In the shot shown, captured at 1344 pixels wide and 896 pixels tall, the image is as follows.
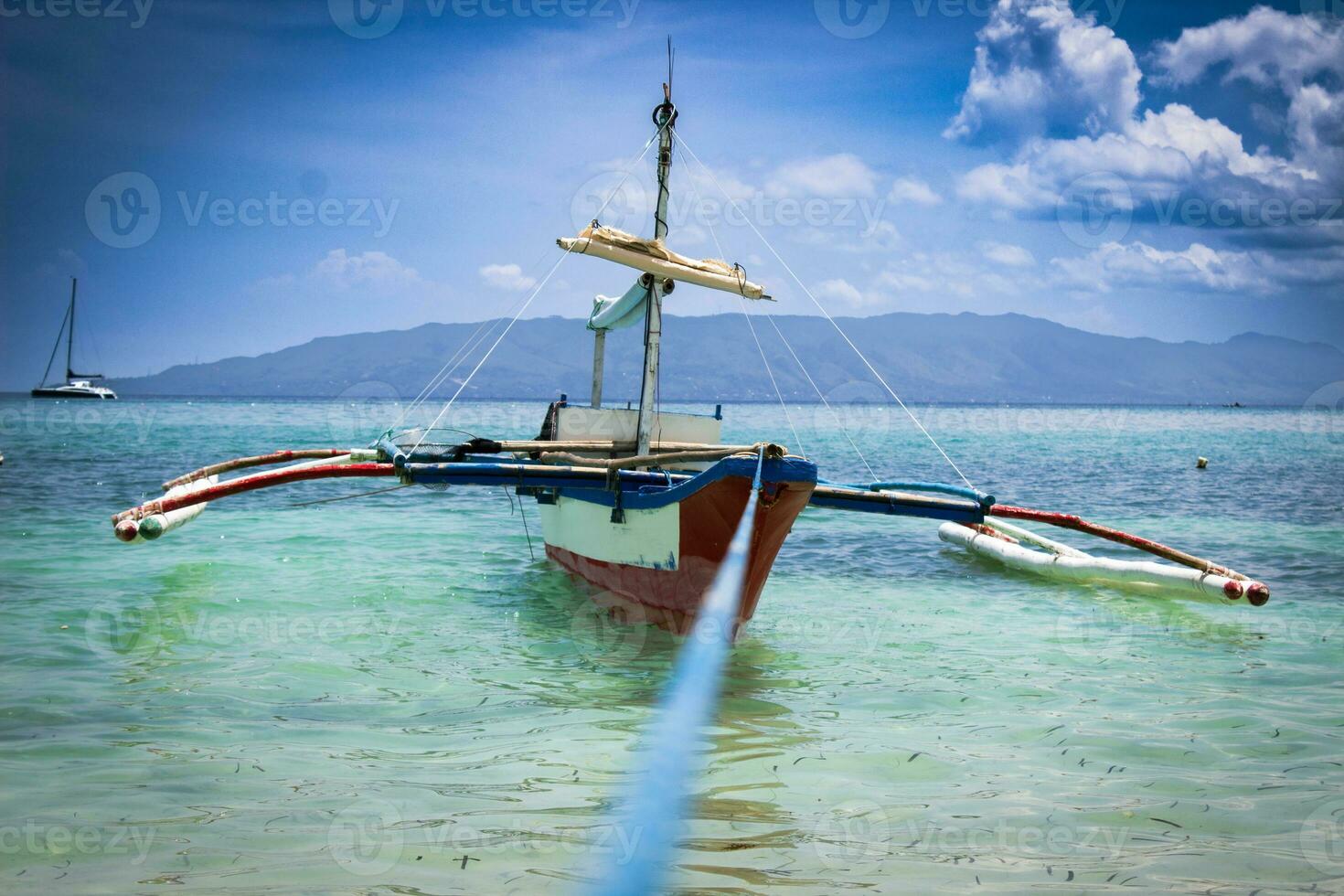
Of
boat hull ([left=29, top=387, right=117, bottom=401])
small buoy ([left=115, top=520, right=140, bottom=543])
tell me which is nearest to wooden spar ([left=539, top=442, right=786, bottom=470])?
small buoy ([left=115, top=520, right=140, bottom=543])

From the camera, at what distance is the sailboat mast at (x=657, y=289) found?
12117 mm

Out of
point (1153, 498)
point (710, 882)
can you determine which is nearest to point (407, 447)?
point (710, 882)

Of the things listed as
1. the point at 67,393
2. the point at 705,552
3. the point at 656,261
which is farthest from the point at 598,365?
the point at 67,393

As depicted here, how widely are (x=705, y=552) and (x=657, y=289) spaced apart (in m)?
4.29

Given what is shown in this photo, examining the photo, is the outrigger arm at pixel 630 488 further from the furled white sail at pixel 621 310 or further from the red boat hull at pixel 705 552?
the furled white sail at pixel 621 310

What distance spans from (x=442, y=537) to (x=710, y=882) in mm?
15069

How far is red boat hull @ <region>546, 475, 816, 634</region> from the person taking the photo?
349 inches

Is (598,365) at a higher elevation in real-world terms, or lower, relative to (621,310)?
lower

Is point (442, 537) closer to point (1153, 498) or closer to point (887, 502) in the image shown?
point (887, 502)

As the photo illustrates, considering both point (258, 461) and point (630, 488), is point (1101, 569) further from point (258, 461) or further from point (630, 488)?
point (258, 461)

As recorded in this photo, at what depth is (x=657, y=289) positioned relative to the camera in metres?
12.3

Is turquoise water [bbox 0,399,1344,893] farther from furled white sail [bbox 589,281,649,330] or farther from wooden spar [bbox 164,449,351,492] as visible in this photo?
furled white sail [bbox 589,281,649,330]

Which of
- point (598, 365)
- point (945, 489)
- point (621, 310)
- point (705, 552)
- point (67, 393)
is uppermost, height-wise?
point (621, 310)

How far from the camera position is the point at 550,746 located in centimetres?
661
